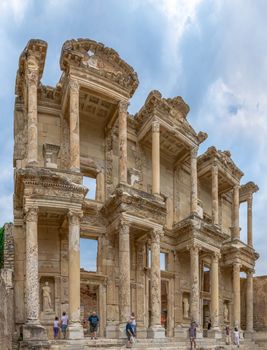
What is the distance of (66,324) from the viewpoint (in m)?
19.2

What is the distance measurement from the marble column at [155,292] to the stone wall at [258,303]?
1474 centimetres

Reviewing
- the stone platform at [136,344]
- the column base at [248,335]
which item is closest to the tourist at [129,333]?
the stone platform at [136,344]

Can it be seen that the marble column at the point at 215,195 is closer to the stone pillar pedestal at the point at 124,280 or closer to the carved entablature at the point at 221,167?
the carved entablature at the point at 221,167

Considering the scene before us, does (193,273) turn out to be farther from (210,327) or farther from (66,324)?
(66,324)

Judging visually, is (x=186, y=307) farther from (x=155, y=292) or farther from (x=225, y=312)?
(x=155, y=292)

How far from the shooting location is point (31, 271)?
18.6m

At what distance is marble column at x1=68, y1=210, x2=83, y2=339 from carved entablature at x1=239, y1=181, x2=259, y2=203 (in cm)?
1838

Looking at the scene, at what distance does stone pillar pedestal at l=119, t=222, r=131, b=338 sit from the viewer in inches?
814

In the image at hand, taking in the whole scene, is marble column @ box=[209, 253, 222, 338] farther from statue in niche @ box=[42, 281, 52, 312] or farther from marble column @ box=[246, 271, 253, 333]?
statue in niche @ box=[42, 281, 52, 312]

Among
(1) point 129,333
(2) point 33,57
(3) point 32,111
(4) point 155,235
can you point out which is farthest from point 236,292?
(2) point 33,57

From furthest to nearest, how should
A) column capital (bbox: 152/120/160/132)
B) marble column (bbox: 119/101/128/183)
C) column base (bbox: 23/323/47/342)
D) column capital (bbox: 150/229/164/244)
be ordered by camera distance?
column capital (bbox: 152/120/160/132)
column capital (bbox: 150/229/164/244)
marble column (bbox: 119/101/128/183)
column base (bbox: 23/323/47/342)

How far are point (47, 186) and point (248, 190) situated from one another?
63.8ft

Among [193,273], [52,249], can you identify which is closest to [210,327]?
[193,273]

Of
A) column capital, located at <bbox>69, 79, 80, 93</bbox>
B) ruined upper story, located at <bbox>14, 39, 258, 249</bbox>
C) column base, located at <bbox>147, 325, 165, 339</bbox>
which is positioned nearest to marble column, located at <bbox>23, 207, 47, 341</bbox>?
ruined upper story, located at <bbox>14, 39, 258, 249</bbox>
